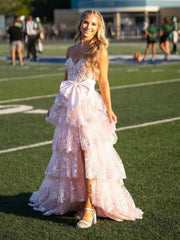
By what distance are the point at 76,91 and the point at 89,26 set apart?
57cm

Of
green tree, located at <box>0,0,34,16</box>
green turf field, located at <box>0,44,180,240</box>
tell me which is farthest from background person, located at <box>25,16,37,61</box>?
green tree, located at <box>0,0,34,16</box>

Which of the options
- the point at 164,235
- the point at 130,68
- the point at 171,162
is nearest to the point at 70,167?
the point at 164,235

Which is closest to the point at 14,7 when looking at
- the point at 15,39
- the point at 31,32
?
the point at 31,32

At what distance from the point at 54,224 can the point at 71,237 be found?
14.9 inches

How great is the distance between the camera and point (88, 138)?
6.14 m

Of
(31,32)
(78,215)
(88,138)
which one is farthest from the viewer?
(31,32)

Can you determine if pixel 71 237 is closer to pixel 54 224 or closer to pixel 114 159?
pixel 54 224

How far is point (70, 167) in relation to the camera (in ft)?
20.5

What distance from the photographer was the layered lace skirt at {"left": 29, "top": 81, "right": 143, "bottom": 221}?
6168mm

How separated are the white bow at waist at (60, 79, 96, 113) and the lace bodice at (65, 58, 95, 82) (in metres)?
0.04

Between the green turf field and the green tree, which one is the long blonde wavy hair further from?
the green tree

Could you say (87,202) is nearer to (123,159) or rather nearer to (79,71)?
(79,71)

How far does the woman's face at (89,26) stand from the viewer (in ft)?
20.2

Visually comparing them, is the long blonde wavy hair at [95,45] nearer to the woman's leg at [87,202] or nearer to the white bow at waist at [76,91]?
the white bow at waist at [76,91]
